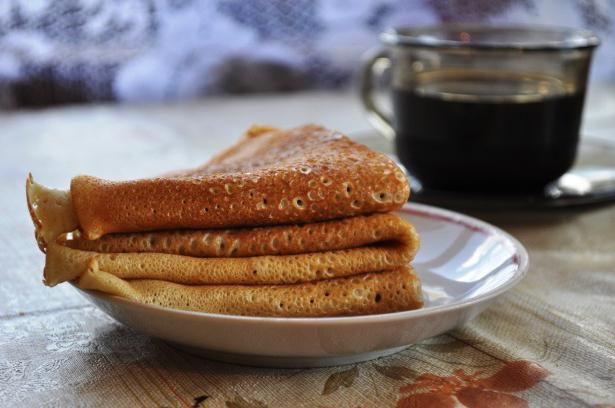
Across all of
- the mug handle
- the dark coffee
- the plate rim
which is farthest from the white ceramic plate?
the mug handle

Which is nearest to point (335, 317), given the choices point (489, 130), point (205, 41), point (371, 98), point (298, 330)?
point (298, 330)

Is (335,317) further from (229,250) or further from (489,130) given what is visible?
(489,130)

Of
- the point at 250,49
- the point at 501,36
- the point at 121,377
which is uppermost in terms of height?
the point at 501,36

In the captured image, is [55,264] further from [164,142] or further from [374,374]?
[164,142]

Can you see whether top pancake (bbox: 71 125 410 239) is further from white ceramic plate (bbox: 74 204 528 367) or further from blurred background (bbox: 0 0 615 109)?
blurred background (bbox: 0 0 615 109)

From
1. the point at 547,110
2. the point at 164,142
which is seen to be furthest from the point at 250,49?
the point at 547,110

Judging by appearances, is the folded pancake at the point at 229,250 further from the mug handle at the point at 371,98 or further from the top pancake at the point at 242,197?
the mug handle at the point at 371,98
